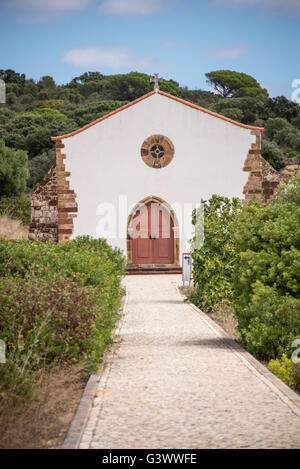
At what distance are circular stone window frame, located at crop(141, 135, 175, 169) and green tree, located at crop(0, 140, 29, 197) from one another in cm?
1519

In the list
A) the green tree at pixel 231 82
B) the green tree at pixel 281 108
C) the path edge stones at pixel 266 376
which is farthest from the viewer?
the green tree at pixel 231 82

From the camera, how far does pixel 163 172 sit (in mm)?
24844

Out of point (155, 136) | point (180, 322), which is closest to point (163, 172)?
point (155, 136)

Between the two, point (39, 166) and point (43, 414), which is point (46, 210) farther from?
point (39, 166)

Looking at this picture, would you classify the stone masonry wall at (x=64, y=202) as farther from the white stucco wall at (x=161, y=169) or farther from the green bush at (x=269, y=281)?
the green bush at (x=269, y=281)

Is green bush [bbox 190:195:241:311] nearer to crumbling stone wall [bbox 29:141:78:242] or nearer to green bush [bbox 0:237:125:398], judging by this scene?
green bush [bbox 0:237:125:398]

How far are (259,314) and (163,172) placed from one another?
16862mm

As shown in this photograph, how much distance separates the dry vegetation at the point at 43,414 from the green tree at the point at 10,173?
32721mm

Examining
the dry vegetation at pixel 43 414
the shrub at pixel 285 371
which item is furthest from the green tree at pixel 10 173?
the dry vegetation at pixel 43 414

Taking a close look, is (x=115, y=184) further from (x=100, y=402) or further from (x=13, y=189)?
(x=100, y=402)

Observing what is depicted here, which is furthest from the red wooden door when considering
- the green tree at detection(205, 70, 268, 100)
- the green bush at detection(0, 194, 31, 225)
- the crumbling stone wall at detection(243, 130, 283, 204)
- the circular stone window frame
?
the green tree at detection(205, 70, 268, 100)

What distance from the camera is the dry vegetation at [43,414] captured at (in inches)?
191

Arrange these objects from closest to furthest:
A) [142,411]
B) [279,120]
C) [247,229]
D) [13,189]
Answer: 1. [142,411]
2. [247,229]
3. [13,189]
4. [279,120]

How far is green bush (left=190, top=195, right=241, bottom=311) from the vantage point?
1365 cm
